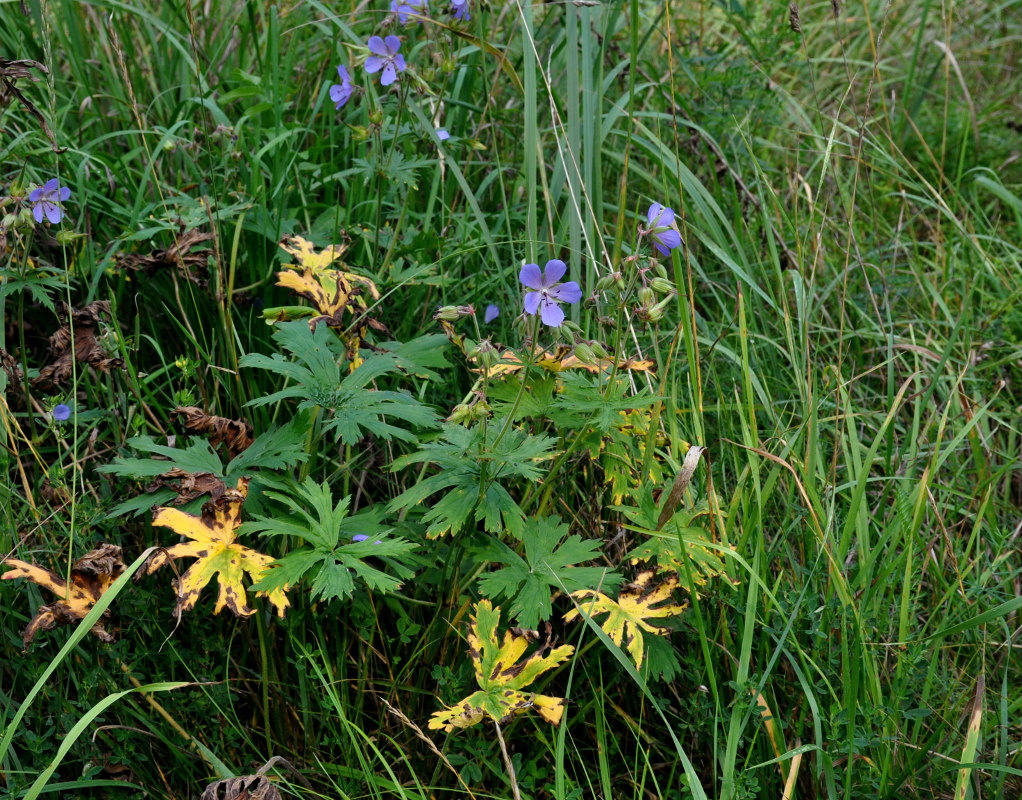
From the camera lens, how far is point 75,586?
4.88 ft

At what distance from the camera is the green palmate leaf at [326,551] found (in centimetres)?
137

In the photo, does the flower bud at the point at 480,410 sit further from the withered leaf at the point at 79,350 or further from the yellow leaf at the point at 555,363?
the withered leaf at the point at 79,350

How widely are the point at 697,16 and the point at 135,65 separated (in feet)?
7.81

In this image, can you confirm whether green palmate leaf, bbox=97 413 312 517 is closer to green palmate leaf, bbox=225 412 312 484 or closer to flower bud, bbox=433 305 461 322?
green palmate leaf, bbox=225 412 312 484

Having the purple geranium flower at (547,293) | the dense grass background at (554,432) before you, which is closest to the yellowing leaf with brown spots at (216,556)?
the dense grass background at (554,432)

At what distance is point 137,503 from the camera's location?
5.05ft

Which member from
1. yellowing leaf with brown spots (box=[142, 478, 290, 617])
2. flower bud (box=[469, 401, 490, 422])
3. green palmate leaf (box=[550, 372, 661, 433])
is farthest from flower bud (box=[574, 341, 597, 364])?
yellowing leaf with brown spots (box=[142, 478, 290, 617])

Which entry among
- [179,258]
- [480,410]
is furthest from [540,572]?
[179,258]

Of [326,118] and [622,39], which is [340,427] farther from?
[622,39]

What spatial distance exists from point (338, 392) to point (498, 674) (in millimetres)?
562

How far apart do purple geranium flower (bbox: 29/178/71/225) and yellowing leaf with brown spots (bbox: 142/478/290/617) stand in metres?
0.73

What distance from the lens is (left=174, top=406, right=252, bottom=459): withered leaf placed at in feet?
5.40

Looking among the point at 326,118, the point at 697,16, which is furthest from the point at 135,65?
the point at 697,16

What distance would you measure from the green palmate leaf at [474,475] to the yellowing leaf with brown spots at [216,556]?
25 cm
